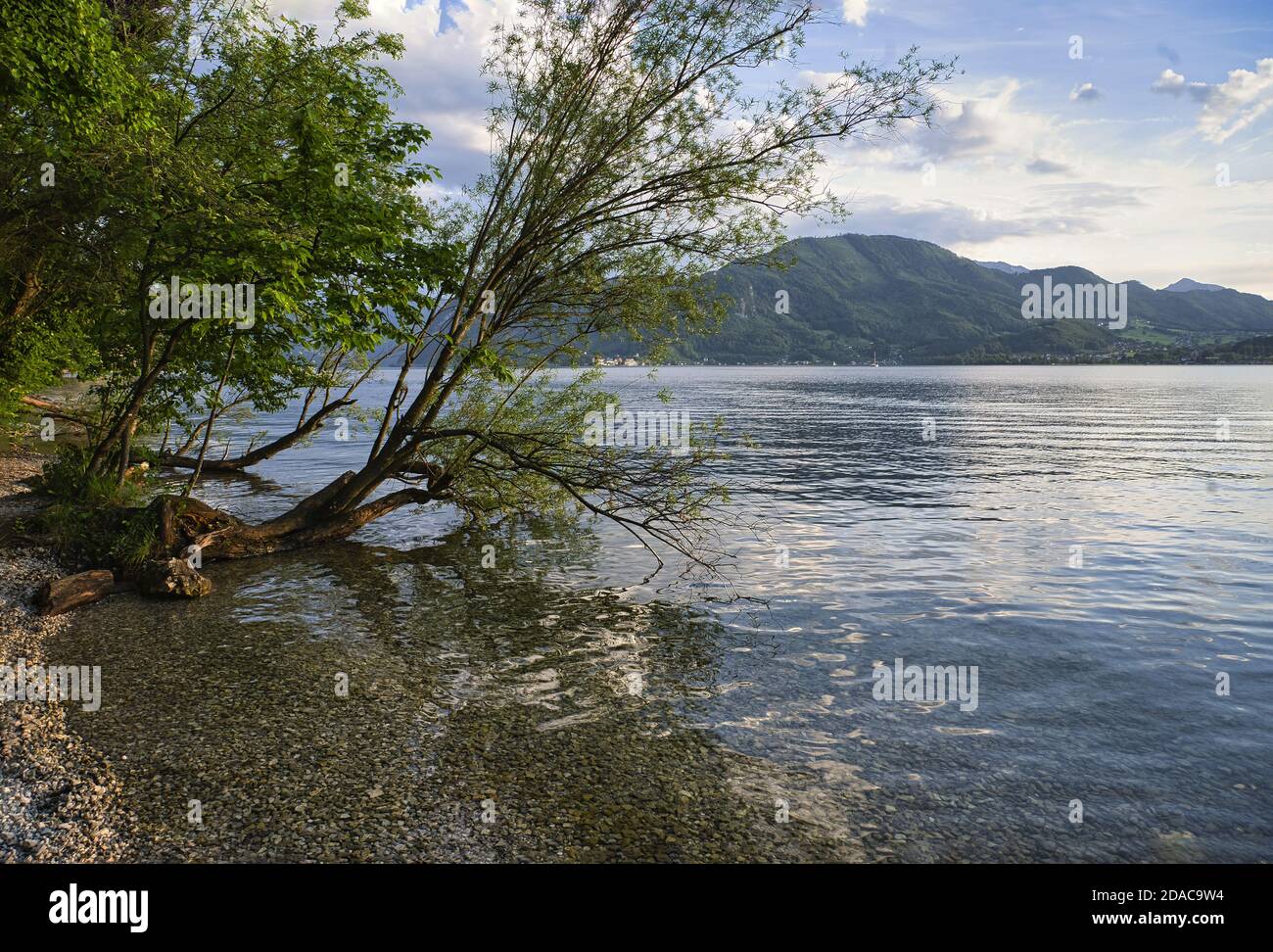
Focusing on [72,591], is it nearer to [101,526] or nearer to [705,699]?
[101,526]

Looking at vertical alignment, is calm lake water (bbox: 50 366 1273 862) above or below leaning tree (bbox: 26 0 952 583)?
below

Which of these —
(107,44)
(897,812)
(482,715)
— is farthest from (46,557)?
(897,812)

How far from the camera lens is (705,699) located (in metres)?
15.6

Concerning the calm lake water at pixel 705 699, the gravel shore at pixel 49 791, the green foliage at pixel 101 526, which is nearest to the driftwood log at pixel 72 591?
the calm lake water at pixel 705 699

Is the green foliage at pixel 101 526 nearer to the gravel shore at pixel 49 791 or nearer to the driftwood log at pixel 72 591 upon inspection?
the driftwood log at pixel 72 591

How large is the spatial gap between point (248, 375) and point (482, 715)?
18105 millimetres

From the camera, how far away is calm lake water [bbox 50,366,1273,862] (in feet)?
35.3

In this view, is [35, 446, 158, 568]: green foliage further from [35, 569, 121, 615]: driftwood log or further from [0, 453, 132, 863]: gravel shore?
[0, 453, 132, 863]: gravel shore

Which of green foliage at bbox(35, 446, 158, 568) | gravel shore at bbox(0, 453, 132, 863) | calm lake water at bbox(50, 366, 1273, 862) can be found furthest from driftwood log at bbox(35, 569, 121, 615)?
gravel shore at bbox(0, 453, 132, 863)

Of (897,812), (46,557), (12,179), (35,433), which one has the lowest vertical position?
(897,812)

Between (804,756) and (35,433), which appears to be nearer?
(804,756)

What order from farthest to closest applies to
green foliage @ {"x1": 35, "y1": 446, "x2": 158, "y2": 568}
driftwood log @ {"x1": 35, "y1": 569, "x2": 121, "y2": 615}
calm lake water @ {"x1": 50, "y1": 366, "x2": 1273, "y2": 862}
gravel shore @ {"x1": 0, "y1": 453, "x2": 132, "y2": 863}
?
green foliage @ {"x1": 35, "y1": 446, "x2": 158, "y2": 568} → driftwood log @ {"x1": 35, "y1": 569, "x2": 121, "y2": 615} → calm lake water @ {"x1": 50, "y1": 366, "x2": 1273, "y2": 862} → gravel shore @ {"x1": 0, "y1": 453, "x2": 132, "y2": 863}
